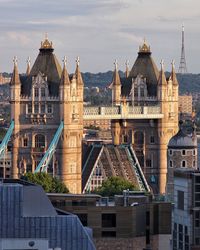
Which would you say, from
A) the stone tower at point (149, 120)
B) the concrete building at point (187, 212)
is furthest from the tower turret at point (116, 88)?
the concrete building at point (187, 212)

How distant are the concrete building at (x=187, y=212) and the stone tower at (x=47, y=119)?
6811 cm

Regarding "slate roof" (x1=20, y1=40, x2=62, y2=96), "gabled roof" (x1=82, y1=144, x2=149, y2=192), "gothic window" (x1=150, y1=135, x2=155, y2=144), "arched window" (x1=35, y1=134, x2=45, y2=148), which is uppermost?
"slate roof" (x1=20, y1=40, x2=62, y2=96)

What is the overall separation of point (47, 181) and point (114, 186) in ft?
26.4

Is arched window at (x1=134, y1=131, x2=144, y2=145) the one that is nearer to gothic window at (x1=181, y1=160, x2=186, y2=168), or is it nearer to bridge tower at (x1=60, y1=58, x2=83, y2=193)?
bridge tower at (x1=60, y1=58, x2=83, y2=193)

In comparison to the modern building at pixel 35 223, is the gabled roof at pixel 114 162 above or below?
above

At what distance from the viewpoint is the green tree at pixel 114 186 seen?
16825 centimetres

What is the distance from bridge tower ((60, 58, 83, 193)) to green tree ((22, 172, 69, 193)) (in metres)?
5.92

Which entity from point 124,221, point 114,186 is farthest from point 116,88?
point 124,221

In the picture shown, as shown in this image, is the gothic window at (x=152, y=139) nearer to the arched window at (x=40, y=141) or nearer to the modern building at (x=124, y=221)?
the arched window at (x=40, y=141)

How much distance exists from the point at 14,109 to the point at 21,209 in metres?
91.9

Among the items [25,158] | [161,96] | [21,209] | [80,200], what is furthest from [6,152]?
[21,209]

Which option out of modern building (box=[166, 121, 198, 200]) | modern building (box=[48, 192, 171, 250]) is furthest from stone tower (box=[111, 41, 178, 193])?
modern building (box=[48, 192, 171, 250])

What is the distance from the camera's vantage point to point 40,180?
170375 millimetres

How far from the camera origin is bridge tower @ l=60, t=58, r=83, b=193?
182m
